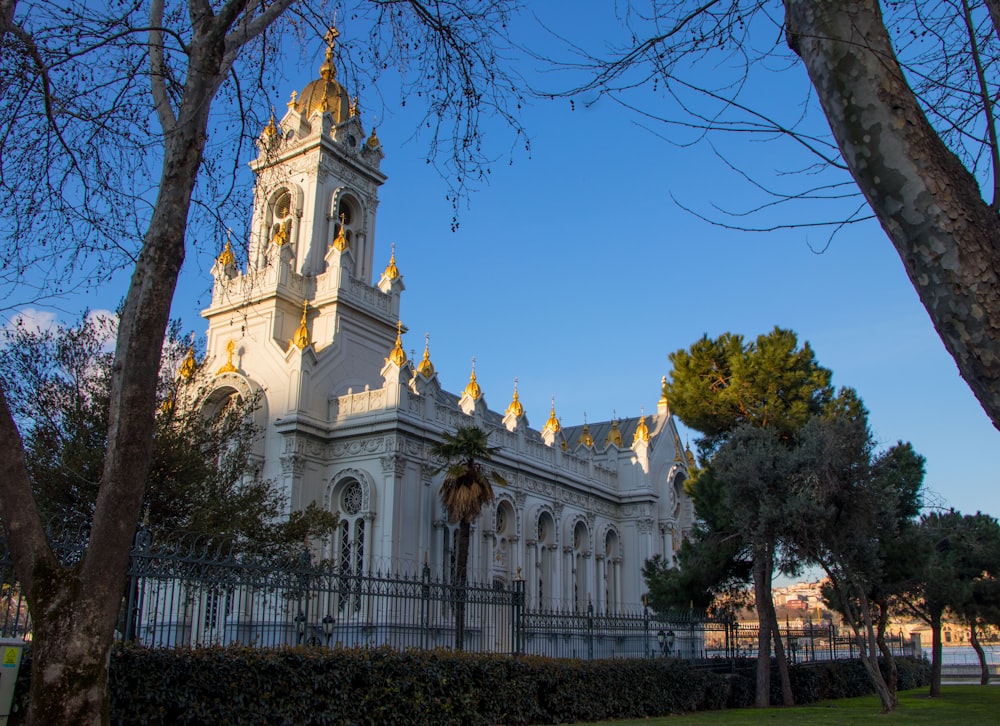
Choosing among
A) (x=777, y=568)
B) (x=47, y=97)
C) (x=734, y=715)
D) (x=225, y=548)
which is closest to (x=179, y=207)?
(x=47, y=97)

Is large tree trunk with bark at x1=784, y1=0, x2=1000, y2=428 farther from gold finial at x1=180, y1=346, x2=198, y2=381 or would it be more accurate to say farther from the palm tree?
the palm tree

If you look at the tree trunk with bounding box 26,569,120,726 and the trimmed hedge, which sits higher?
the tree trunk with bounding box 26,569,120,726

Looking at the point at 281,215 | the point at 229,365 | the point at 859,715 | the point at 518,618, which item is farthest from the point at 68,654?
the point at 281,215

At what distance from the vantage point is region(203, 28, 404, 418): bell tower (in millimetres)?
31359

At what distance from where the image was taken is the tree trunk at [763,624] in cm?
2358

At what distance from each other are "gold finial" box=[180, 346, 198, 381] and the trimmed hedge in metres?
12.5

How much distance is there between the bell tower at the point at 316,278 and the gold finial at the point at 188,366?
4.44 m

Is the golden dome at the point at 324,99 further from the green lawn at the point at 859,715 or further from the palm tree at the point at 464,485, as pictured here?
the green lawn at the point at 859,715

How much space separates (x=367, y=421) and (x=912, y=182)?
2595cm

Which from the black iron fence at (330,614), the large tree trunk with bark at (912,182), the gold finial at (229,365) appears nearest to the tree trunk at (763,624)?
the black iron fence at (330,614)

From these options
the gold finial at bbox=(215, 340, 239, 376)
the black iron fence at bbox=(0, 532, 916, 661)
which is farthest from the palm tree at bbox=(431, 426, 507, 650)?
the gold finial at bbox=(215, 340, 239, 376)

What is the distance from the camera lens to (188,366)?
25.3m

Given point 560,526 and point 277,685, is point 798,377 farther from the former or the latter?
point 277,685

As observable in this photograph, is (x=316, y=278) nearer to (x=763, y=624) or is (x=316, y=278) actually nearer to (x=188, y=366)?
(x=188, y=366)
